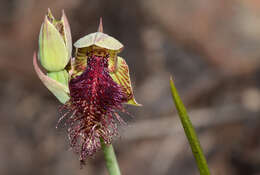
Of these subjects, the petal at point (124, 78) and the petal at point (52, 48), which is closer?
the petal at point (52, 48)

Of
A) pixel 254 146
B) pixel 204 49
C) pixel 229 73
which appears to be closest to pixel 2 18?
pixel 204 49

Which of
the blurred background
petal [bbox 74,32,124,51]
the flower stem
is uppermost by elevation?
petal [bbox 74,32,124,51]

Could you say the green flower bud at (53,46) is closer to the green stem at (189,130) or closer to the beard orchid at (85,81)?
the beard orchid at (85,81)

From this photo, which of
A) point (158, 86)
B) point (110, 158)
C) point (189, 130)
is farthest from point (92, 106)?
point (158, 86)

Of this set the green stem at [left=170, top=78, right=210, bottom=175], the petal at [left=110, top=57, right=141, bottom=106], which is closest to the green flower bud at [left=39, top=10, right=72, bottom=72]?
the petal at [left=110, top=57, right=141, bottom=106]

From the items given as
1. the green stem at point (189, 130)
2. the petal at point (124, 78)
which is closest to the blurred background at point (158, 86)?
the petal at point (124, 78)

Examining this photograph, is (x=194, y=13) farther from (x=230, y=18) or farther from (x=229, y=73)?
(x=229, y=73)

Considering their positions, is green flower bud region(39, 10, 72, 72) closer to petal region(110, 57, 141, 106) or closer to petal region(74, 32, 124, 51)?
petal region(74, 32, 124, 51)
